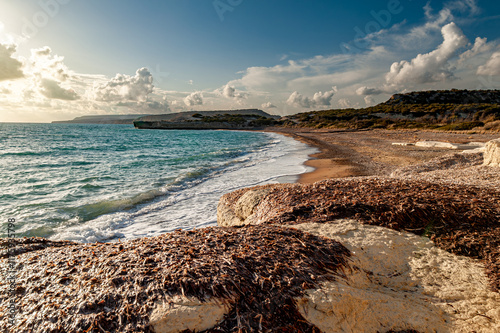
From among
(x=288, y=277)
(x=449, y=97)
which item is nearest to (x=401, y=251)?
(x=288, y=277)

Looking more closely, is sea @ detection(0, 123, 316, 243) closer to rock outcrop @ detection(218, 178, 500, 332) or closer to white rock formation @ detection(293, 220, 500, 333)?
rock outcrop @ detection(218, 178, 500, 332)

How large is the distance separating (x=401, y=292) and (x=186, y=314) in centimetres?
260

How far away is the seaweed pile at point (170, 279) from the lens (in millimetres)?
2209

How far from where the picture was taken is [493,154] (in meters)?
9.55

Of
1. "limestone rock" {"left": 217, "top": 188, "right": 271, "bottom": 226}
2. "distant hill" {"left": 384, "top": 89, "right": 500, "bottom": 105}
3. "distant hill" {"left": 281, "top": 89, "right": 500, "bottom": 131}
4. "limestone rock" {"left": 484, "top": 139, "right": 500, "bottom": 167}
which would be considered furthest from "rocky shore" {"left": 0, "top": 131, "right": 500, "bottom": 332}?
"distant hill" {"left": 384, "top": 89, "right": 500, "bottom": 105}

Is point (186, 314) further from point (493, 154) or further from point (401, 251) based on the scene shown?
point (493, 154)

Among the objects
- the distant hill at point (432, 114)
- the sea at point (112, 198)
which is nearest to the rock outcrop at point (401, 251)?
the sea at point (112, 198)

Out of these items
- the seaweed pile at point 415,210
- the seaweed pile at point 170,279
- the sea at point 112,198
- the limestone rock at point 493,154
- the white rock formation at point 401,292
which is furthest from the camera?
the limestone rock at point 493,154

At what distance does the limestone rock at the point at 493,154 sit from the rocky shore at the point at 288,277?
22.9 feet

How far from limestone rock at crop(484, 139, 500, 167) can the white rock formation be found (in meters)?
8.88

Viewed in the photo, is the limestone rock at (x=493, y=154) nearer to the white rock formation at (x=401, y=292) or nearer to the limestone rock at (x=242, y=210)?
the white rock formation at (x=401, y=292)

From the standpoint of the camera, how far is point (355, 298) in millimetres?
2543

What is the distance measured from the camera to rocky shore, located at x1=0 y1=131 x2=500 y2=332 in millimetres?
2246

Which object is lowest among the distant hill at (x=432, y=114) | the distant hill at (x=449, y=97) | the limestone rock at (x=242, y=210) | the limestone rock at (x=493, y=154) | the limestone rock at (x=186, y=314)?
the limestone rock at (x=242, y=210)
